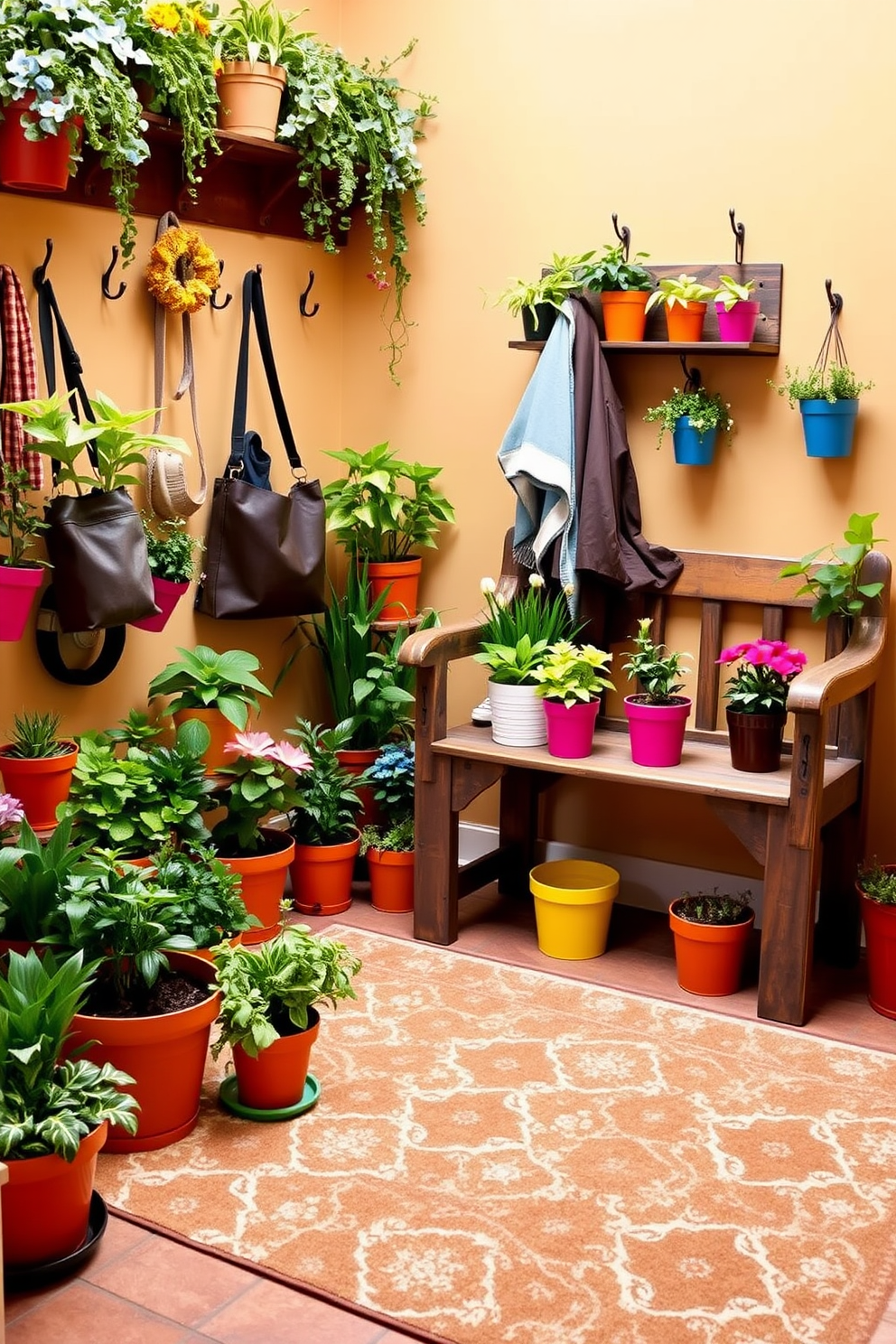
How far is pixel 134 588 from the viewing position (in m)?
3.12

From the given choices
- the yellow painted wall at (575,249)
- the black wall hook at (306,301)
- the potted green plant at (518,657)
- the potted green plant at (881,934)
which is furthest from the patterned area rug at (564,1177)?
the black wall hook at (306,301)

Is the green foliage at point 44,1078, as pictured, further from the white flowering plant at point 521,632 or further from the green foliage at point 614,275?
the green foliage at point 614,275

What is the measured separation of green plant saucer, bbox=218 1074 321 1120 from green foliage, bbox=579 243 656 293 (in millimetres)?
2054

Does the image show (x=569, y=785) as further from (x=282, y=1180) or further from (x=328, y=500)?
(x=282, y=1180)

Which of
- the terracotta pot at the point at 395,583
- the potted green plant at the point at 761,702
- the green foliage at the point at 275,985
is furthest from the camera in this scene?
the terracotta pot at the point at 395,583

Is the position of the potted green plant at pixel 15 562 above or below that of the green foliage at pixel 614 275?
below

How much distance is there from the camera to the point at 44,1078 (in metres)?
2.18

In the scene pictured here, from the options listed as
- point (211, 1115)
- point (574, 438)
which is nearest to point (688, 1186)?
point (211, 1115)

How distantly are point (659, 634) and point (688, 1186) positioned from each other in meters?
1.64

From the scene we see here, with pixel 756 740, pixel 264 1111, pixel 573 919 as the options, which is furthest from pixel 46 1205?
pixel 756 740

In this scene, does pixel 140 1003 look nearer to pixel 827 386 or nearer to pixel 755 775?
pixel 755 775

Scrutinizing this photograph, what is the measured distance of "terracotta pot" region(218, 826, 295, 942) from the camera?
→ 3371 millimetres

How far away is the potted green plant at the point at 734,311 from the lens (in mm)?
3350

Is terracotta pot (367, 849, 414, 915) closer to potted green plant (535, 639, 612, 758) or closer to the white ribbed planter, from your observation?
the white ribbed planter
